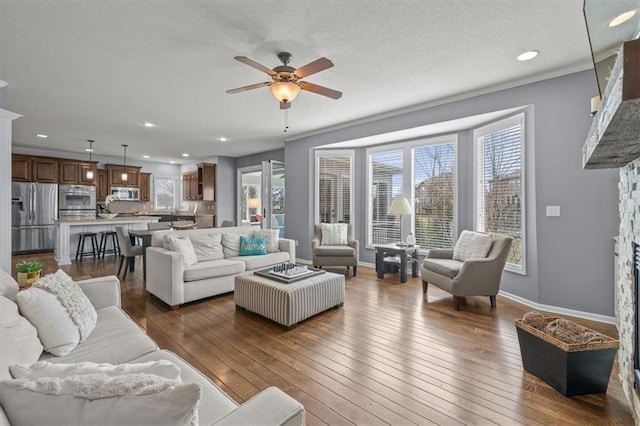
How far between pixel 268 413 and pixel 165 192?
10.6m

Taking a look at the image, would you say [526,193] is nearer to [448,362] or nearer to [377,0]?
[448,362]

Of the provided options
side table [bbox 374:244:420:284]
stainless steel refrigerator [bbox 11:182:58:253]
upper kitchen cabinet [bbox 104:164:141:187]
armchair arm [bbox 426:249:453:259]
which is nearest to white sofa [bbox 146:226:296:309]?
side table [bbox 374:244:420:284]

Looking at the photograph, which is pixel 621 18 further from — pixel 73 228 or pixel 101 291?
pixel 73 228

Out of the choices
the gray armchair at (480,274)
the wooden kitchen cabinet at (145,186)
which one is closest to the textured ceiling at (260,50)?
the gray armchair at (480,274)

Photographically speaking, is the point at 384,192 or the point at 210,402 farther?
the point at 384,192

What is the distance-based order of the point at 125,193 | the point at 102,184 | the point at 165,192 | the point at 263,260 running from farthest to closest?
1. the point at 165,192
2. the point at 125,193
3. the point at 102,184
4. the point at 263,260

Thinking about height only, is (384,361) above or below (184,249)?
below

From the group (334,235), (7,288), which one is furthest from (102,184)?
(7,288)

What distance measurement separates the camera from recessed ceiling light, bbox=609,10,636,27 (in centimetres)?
129

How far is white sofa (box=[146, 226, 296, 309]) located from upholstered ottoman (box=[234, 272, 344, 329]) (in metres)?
0.59

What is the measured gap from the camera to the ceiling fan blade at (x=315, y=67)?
228 centimetres

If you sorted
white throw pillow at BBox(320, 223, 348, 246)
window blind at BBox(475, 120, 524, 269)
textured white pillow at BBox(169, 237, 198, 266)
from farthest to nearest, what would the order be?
white throw pillow at BBox(320, 223, 348, 246) → window blind at BBox(475, 120, 524, 269) → textured white pillow at BBox(169, 237, 198, 266)

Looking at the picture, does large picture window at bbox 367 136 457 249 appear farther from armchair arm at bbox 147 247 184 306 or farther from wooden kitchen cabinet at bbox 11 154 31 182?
wooden kitchen cabinet at bbox 11 154 31 182

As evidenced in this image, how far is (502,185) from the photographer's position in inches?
160
